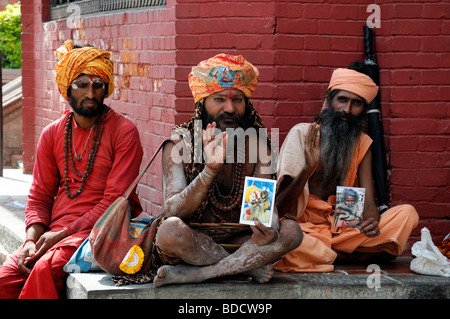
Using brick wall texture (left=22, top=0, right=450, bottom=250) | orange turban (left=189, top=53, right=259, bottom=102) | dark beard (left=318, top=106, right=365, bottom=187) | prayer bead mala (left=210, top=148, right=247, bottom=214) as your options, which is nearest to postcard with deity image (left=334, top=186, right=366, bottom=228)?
dark beard (left=318, top=106, right=365, bottom=187)

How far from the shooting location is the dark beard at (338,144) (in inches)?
213

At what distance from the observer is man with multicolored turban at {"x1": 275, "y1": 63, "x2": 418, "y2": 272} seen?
16.6 feet

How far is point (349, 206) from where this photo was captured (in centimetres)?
517

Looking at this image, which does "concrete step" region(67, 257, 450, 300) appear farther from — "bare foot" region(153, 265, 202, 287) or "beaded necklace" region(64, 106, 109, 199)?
"beaded necklace" region(64, 106, 109, 199)

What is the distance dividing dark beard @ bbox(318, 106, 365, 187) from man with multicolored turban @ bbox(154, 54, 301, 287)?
76cm

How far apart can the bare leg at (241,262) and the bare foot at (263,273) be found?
0.27ft

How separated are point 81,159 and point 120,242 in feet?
3.00

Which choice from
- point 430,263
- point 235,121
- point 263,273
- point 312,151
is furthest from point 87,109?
point 430,263

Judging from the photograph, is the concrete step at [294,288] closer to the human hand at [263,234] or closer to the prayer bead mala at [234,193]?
the human hand at [263,234]

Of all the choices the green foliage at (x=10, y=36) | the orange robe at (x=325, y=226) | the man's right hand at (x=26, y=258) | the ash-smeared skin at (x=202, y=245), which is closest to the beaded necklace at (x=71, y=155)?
the man's right hand at (x=26, y=258)

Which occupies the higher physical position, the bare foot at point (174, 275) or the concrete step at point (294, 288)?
the bare foot at point (174, 275)

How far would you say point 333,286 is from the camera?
15.3ft

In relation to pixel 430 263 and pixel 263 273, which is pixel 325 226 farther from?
pixel 263 273
